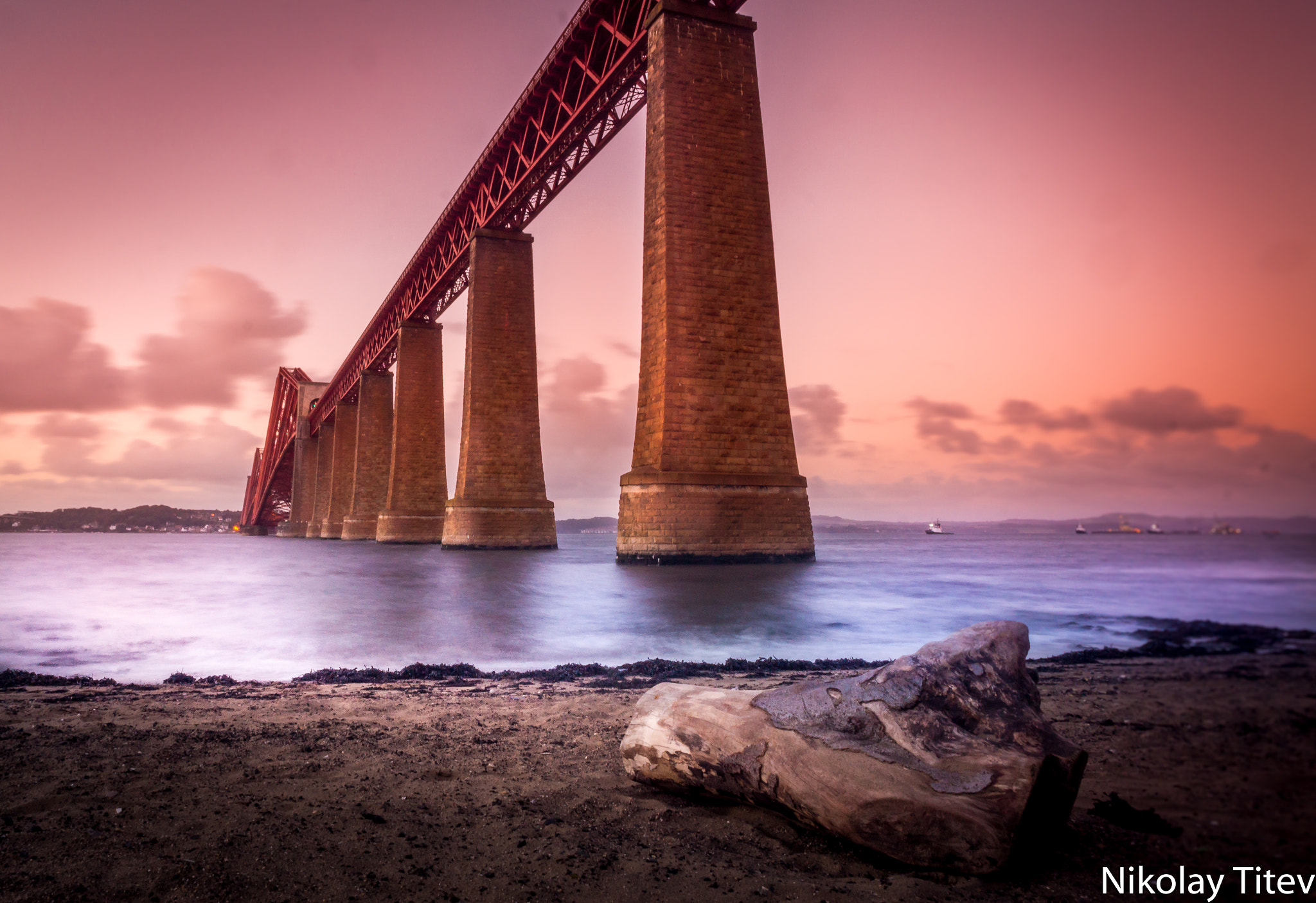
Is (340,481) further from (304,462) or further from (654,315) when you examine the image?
(654,315)

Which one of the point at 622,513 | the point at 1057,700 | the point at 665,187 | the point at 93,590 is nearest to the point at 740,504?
the point at 622,513

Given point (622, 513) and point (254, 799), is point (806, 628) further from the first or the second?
point (622, 513)

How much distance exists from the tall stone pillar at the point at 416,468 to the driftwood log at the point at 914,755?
30.9 metres

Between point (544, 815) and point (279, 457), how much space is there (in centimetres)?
7874

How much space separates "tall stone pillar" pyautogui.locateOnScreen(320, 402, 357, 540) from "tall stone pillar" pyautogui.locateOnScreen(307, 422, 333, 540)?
4.40 ft

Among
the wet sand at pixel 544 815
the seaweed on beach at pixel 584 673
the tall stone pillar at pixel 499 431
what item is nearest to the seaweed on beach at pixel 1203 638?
the wet sand at pixel 544 815

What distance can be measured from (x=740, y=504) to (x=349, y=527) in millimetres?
Answer: 31810

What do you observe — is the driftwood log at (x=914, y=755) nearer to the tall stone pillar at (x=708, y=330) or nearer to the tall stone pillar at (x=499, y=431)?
the tall stone pillar at (x=708, y=330)

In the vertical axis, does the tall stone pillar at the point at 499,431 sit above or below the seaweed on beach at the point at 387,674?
above

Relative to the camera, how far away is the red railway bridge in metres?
13.0

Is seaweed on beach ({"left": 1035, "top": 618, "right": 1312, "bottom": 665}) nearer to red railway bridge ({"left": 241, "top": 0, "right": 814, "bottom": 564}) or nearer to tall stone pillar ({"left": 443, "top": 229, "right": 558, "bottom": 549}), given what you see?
red railway bridge ({"left": 241, "top": 0, "right": 814, "bottom": 564})

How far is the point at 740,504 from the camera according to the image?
1301cm

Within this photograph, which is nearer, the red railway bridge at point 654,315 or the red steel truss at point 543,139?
the red railway bridge at point 654,315

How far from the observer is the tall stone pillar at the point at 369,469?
38969mm
